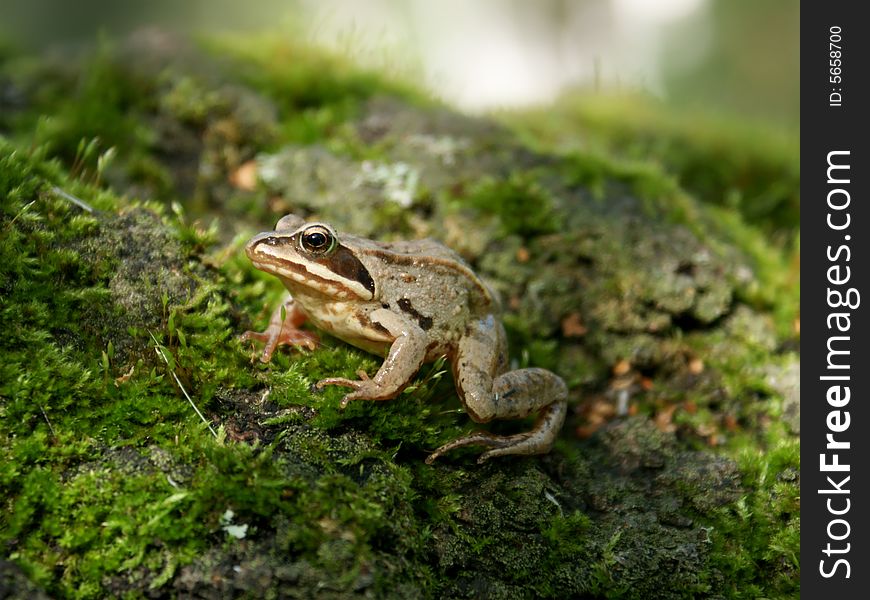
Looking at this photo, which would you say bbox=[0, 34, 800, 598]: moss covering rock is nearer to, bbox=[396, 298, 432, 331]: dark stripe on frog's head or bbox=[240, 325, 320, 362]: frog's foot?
bbox=[240, 325, 320, 362]: frog's foot

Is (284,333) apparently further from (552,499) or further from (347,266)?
(552,499)

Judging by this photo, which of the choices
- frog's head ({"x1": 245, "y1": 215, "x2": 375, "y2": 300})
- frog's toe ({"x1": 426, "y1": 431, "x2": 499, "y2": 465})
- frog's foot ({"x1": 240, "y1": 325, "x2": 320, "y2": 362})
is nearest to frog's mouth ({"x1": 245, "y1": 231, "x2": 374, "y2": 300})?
frog's head ({"x1": 245, "y1": 215, "x2": 375, "y2": 300})

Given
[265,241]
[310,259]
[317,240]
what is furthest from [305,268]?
[265,241]

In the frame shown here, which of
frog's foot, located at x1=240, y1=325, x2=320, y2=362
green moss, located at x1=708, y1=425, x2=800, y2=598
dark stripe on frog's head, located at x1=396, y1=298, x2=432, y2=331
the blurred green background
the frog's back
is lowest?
green moss, located at x1=708, y1=425, x2=800, y2=598

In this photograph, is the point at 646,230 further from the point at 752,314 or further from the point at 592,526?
the point at 592,526

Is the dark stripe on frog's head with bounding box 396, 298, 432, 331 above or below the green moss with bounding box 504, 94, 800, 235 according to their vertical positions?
below
